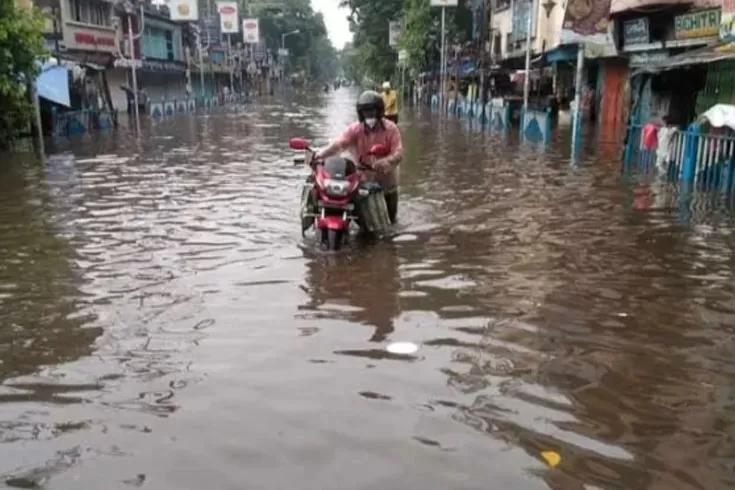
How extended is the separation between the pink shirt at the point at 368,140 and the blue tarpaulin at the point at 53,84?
18.7 meters

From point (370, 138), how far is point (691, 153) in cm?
725

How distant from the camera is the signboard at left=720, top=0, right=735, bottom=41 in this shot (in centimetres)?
1561

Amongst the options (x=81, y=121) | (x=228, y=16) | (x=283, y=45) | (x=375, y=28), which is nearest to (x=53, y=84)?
(x=81, y=121)

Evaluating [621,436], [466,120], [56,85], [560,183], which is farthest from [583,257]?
[466,120]

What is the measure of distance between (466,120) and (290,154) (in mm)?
14926

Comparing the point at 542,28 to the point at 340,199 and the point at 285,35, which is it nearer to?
the point at 340,199

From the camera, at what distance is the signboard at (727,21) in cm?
1561

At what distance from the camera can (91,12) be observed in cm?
4153

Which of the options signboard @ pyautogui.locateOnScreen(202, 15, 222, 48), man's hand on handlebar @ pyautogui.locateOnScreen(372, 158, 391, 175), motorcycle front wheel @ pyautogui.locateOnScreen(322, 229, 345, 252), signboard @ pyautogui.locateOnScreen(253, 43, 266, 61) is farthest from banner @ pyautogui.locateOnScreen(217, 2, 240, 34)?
motorcycle front wheel @ pyautogui.locateOnScreen(322, 229, 345, 252)

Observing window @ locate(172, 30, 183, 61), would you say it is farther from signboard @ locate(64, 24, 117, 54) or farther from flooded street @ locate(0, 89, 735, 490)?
flooded street @ locate(0, 89, 735, 490)

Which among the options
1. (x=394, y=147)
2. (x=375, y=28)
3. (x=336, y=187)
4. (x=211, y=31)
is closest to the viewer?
(x=336, y=187)

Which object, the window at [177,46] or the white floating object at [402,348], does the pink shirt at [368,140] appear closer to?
the white floating object at [402,348]

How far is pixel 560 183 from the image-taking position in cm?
1359

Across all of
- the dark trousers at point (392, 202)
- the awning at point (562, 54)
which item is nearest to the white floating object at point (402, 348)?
the dark trousers at point (392, 202)
